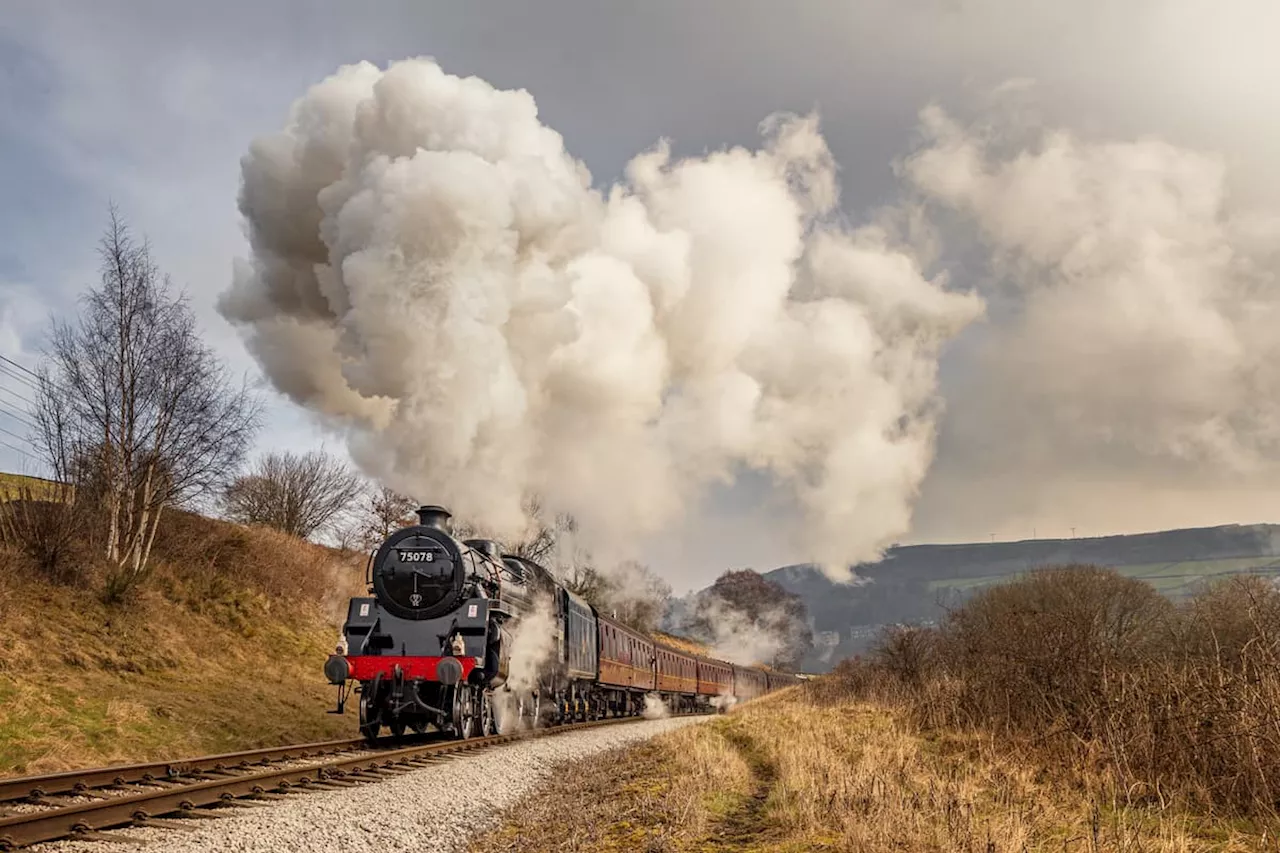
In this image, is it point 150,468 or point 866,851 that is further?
point 150,468

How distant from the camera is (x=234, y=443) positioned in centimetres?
2127

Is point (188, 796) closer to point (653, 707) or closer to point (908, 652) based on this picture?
point (908, 652)

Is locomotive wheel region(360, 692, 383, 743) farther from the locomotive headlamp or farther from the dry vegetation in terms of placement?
the dry vegetation

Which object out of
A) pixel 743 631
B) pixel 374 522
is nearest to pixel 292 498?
pixel 374 522

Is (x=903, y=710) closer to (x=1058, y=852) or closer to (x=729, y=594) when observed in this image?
(x=1058, y=852)

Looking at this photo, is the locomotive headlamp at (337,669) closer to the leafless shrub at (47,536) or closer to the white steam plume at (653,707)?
the leafless shrub at (47,536)

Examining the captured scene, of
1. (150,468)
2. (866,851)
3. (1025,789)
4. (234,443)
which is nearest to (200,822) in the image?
(866,851)

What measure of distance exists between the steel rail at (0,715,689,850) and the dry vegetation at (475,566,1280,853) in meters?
2.19

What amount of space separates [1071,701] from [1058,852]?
18.6 ft

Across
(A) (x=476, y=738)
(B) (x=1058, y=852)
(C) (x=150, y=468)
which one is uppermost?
(C) (x=150, y=468)

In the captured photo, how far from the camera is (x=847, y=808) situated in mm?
6355

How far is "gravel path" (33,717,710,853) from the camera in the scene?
6.12 meters

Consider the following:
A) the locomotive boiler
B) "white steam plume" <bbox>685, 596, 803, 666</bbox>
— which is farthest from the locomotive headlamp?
"white steam plume" <bbox>685, 596, 803, 666</bbox>

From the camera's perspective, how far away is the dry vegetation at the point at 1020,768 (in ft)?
19.1
